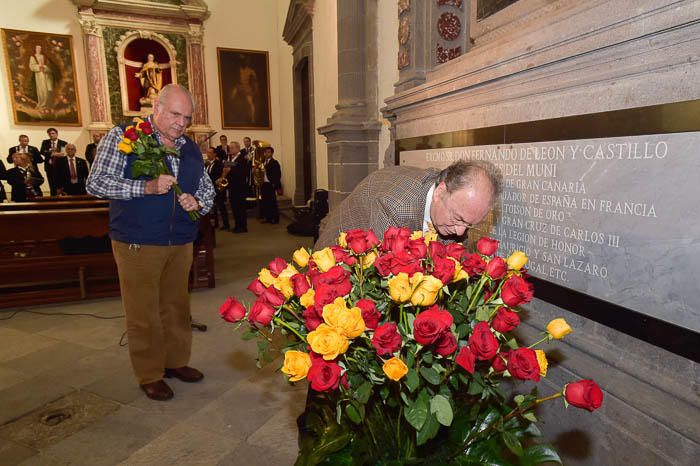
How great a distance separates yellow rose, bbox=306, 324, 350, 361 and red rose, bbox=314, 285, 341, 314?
42mm

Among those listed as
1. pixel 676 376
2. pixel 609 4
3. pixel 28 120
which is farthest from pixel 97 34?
pixel 676 376

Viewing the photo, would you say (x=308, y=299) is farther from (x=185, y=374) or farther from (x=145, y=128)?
(x=185, y=374)

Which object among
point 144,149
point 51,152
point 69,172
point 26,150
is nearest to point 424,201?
point 144,149

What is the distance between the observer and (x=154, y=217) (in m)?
2.29

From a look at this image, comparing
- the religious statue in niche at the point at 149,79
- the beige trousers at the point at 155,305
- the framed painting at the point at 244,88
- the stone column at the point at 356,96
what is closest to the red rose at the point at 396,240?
the beige trousers at the point at 155,305

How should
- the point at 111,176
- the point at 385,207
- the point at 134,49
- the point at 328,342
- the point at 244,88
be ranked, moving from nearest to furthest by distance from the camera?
the point at 328,342 → the point at 385,207 → the point at 111,176 → the point at 134,49 → the point at 244,88

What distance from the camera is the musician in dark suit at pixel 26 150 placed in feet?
31.0

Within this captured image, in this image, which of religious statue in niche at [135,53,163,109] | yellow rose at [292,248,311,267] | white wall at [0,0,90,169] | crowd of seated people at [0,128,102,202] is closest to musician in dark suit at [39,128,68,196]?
crowd of seated people at [0,128,102,202]

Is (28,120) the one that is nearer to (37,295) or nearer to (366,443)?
(37,295)

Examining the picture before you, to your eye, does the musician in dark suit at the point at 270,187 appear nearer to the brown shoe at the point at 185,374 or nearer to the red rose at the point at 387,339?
the brown shoe at the point at 185,374

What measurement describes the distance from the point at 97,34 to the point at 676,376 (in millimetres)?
12422

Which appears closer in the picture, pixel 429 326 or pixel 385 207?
pixel 429 326

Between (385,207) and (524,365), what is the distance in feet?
2.99

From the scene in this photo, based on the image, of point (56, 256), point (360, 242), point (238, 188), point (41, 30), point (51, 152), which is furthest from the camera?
point (41, 30)
